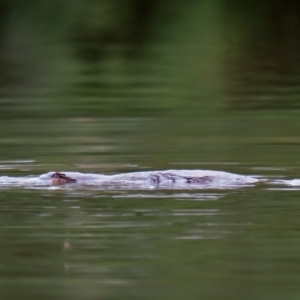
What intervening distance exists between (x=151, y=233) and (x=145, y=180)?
2.34m

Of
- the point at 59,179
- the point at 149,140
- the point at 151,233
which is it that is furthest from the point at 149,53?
the point at 151,233

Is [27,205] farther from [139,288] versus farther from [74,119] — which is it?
[74,119]

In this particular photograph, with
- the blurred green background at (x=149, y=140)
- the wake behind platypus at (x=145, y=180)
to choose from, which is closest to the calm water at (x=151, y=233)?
the blurred green background at (x=149, y=140)

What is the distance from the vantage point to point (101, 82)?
2231 cm

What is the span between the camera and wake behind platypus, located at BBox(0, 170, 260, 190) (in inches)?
375

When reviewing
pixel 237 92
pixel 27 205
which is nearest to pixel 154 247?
pixel 27 205

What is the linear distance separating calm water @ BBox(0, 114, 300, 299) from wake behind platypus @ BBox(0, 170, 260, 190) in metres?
0.27

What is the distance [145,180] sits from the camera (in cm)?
966

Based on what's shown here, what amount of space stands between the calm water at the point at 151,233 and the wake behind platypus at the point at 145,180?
270 millimetres

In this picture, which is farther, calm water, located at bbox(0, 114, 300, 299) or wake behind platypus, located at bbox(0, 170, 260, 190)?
wake behind platypus, located at bbox(0, 170, 260, 190)

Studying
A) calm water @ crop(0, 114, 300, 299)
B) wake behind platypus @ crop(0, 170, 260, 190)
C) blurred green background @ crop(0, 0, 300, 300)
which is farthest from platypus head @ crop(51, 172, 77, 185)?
blurred green background @ crop(0, 0, 300, 300)

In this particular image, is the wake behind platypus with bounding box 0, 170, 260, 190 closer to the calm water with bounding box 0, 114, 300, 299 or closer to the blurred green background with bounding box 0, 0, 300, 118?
the calm water with bounding box 0, 114, 300, 299

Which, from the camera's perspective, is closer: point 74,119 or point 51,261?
point 51,261

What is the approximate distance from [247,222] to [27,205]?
195 centimetres
